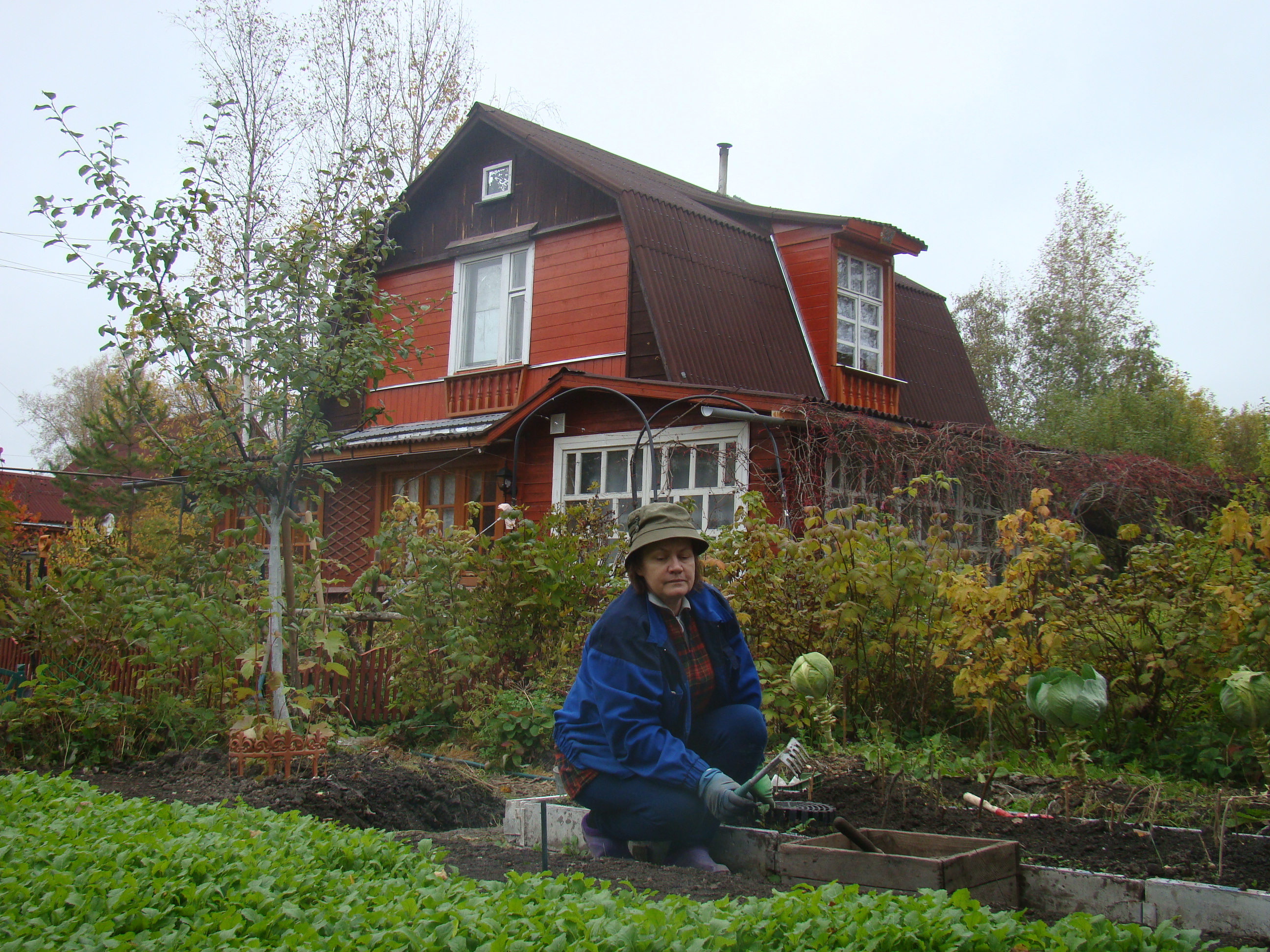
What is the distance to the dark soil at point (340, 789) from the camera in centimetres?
476

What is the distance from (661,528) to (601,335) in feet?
31.4

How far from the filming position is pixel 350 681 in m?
7.80

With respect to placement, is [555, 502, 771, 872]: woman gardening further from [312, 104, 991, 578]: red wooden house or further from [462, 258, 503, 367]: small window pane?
[462, 258, 503, 367]: small window pane

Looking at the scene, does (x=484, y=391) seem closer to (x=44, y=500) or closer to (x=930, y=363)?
(x=930, y=363)

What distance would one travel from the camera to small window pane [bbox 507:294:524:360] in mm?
14562

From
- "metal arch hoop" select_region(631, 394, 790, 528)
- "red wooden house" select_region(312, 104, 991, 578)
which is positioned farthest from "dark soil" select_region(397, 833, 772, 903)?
"red wooden house" select_region(312, 104, 991, 578)

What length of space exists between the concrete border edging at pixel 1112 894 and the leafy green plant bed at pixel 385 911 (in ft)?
1.09

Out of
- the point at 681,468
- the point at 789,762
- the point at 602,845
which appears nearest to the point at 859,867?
the point at 789,762

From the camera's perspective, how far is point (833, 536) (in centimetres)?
567

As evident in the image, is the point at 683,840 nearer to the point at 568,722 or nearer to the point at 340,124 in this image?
the point at 568,722

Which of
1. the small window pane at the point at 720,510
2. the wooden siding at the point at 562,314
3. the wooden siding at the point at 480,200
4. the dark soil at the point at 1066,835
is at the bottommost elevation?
the dark soil at the point at 1066,835

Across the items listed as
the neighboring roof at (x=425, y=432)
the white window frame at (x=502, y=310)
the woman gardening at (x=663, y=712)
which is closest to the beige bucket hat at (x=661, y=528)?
the woman gardening at (x=663, y=712)

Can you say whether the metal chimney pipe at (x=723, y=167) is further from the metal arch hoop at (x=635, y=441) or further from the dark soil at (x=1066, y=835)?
the dark soil at (x=1066, y=835)

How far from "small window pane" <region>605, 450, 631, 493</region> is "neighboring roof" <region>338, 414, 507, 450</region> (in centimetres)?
145
